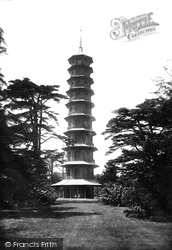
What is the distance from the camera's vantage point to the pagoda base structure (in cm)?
3391

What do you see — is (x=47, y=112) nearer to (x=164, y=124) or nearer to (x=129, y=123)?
(x=129, y=123)

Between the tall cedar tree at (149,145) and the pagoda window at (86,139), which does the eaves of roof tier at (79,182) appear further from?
the tall cedar tree at (149,145)

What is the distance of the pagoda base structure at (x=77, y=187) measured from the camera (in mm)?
33906

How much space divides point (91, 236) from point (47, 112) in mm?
16263

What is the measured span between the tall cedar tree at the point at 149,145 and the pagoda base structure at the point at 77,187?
1428cm

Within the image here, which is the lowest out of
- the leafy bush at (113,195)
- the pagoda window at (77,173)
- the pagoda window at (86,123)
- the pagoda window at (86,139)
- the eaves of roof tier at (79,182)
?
the leafy bush at (113,195)

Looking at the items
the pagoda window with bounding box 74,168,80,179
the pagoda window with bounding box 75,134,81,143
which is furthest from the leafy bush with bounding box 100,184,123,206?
the pagoda window with bounding box 75,134,81,143

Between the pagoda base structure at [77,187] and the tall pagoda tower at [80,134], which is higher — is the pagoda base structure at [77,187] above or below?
below

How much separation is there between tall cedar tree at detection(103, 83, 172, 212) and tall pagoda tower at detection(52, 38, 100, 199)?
15088mm

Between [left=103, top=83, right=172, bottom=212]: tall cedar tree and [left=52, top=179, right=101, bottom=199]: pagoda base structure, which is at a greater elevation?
[left=103, top=83, right=172, bottom=212]: tall cedar tree

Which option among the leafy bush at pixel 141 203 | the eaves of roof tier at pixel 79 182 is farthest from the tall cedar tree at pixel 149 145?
the eaves of roof tier at pixel 79 182

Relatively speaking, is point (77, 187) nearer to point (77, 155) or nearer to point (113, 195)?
point (77, 155)

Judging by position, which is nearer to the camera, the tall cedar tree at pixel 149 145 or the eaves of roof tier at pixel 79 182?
the tall cedar tree at pixel 149 145

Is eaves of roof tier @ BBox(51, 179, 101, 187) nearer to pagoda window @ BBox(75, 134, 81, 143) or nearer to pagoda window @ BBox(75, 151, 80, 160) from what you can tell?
pagoda window @ BBox(75, 151, 80, 160)
